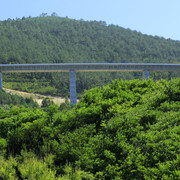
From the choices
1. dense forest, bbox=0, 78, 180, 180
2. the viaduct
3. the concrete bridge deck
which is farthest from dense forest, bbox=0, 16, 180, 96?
dense forest, bbox=0, 78, 180, 180

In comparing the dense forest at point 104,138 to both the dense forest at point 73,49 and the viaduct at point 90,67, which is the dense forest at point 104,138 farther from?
the dense forest at point 73,49

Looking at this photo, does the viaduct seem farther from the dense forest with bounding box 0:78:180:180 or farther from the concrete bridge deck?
the dense forest with bounding box 0:78:180:180

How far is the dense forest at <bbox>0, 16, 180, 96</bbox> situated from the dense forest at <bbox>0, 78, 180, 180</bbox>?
228 ft

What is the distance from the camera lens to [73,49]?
136250 mm

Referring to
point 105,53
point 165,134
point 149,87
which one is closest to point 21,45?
point 105,53

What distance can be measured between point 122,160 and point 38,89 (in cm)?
7748

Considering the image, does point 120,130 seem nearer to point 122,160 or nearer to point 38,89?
point 122,160

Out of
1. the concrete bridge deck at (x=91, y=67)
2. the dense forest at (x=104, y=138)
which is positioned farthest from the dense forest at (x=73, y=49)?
the dense forest at (x=104, y=138)

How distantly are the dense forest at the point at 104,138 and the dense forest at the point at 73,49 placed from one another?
69.5 metres

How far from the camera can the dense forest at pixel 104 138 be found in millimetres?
12453

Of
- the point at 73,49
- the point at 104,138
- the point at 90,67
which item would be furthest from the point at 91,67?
the point at 73,49

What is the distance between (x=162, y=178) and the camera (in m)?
10.6

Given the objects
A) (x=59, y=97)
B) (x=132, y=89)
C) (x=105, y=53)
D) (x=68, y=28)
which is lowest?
(x=59, y=97)

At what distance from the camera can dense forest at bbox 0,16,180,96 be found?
96.9 metres
